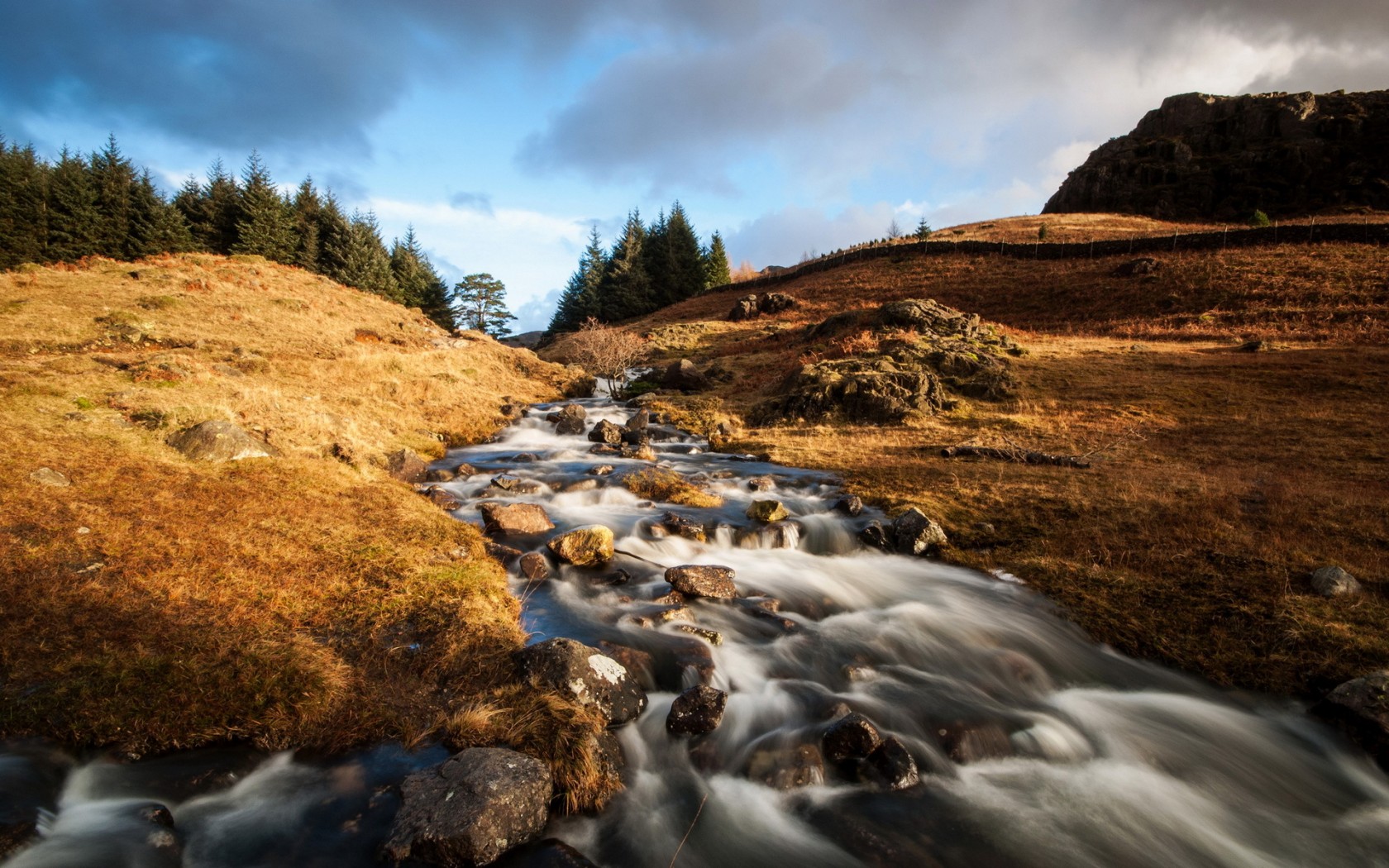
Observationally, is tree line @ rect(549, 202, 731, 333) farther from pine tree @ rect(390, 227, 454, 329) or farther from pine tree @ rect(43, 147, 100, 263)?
pine tree @ rect(43, 147, 100, 263)

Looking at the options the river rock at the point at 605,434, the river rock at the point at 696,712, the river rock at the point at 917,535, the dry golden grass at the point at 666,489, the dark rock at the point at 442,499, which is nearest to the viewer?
the river rock at the point at 696,712

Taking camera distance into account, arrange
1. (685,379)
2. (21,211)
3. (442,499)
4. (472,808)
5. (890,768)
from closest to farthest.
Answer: (472,808), (890,768), (442,499), (685,379), (21,211)

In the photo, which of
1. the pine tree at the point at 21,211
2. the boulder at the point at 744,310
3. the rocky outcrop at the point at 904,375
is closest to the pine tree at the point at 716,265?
the boulder at the point at 744,310

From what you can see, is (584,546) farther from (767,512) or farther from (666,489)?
(666,489)

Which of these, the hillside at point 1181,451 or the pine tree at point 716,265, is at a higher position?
the pine tree at point 716,265

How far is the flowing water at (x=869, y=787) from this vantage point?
398cm

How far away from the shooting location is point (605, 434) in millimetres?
A: 19281

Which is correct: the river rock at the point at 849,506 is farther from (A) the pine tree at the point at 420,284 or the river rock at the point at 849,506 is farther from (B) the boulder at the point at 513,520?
(A) the pine tree at the point at 420,284

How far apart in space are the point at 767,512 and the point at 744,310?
4185cm

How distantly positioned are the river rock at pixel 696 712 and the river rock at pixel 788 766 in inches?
20.5

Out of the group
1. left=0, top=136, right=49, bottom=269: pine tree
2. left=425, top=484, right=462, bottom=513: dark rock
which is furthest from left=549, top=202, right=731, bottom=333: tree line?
left=425, top=484, right=462, bottom=513: dark rock

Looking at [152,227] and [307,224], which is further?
[307,224]

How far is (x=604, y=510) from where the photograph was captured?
12.0 m

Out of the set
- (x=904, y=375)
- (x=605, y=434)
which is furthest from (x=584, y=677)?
(x=904, y=375)
